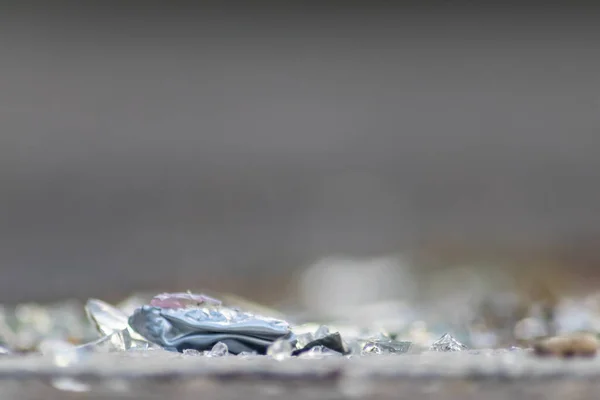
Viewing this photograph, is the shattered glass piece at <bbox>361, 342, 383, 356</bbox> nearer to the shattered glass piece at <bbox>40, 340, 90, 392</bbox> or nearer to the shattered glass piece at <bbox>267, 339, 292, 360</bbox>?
the shattered glass piece at <bbox>267, 339, 292, 360</bbox>

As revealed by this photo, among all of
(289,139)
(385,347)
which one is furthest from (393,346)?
(289,139)

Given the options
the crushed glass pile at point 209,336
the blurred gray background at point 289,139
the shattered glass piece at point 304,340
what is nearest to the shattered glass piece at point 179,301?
the crushed glass pile at point 209,336

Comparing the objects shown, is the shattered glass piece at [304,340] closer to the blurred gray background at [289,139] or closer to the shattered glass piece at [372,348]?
the shattered glass piece at [372,348]

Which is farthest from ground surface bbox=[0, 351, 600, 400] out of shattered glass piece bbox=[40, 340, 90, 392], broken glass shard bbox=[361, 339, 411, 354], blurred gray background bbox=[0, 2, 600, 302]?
blurred gray background bbox=[0, 2, 600, 302]

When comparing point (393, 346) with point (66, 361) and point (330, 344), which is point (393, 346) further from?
point (66, 361)

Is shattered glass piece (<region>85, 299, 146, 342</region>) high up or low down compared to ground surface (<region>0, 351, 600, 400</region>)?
up

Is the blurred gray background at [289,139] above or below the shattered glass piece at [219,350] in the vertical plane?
above

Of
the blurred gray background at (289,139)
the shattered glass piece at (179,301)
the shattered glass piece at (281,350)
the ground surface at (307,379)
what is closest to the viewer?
the ground surface at (307,379)
